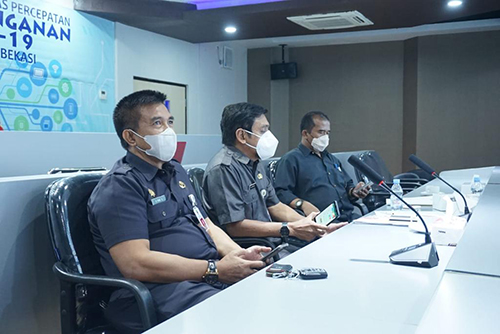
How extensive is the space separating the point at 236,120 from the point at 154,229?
0.94m

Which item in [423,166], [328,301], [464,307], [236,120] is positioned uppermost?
[236,120]

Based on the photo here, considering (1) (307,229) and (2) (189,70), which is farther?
(2) (189,70)

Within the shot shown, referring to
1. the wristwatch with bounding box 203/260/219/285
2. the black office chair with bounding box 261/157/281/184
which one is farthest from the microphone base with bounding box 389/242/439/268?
the black office chair with bounding box 261/157/281/184

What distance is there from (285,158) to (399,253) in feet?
5.70

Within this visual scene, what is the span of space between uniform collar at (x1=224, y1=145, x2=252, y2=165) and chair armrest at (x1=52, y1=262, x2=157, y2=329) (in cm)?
108

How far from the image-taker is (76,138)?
2.96 m

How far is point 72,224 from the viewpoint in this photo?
1.56m

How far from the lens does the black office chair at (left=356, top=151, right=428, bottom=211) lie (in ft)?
12.0

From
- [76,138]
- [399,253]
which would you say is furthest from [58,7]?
[399,253]

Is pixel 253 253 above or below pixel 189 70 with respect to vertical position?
below

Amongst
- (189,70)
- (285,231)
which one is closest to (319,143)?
(285,231)

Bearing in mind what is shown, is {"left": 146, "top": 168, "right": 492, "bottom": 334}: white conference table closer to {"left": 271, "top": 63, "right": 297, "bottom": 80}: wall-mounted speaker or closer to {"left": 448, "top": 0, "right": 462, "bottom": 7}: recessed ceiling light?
{"left": 448, "top": 0, "right": 462, "bottom": 7}: recessed ceiling light

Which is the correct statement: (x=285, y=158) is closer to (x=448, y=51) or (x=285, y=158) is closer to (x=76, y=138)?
(x=76, y=138)

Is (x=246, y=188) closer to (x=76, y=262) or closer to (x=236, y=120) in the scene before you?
(x=236, y=120)
